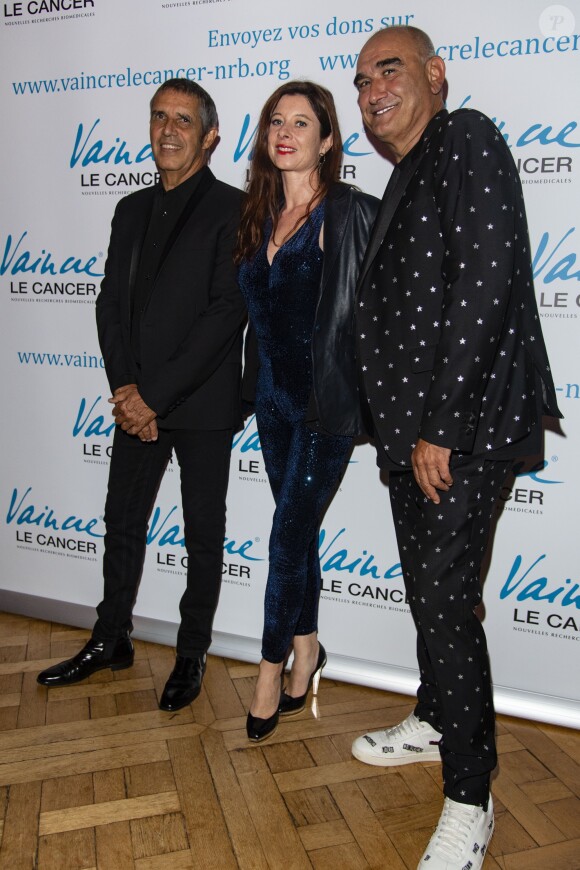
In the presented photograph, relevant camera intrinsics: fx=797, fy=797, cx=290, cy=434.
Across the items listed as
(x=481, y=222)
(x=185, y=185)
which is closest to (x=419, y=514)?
(x=481, y=222)

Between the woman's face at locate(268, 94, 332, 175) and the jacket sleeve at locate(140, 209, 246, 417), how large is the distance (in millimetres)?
333

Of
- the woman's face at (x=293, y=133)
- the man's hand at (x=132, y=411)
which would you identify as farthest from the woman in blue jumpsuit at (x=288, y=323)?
the man's hand at (x=132, y=411)

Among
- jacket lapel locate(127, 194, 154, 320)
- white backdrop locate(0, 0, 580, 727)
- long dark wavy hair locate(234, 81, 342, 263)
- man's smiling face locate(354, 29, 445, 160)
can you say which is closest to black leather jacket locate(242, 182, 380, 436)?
long dark wavy hair locate(234, 81, 342, 263)

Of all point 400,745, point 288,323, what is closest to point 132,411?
point 288,323

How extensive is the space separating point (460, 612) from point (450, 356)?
0.59m

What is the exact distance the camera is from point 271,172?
2.26 metres

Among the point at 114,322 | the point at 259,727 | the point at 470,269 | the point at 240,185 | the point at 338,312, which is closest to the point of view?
the point at 470,269

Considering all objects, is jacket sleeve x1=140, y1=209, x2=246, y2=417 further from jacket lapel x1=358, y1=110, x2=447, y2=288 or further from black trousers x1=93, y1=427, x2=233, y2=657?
jacket lapel x1=358, y1=110, x2=447, y2=288

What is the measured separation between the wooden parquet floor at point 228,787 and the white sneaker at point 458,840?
2.1 inches

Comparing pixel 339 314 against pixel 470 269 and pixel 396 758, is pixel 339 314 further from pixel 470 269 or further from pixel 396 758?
pixel 396 758

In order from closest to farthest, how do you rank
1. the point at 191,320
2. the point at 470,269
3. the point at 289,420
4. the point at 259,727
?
the point at 470,269 → the point at 289,420 → the point at 259,727 → the point at 191,320

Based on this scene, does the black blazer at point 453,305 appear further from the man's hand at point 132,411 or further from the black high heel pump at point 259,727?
the black high heel pump at point 259,727

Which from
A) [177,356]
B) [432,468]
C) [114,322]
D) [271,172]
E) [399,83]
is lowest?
[432,468]

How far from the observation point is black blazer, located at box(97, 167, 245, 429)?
242cm
